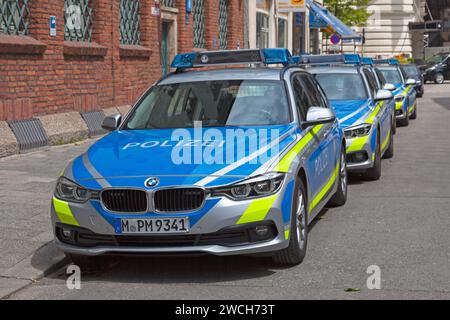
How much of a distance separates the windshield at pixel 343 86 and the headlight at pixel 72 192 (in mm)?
6693

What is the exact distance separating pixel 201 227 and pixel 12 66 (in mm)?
8682

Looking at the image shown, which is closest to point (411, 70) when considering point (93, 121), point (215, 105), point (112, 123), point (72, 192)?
point (93, 121)

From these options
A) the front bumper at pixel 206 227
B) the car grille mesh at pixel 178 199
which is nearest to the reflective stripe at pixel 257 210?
the front bumper at pixel 206 227

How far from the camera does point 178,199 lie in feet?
19.7

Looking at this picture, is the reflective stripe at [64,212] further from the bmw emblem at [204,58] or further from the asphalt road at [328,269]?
the bmw emblem at [204,58]

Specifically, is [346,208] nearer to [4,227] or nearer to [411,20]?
[4,227]

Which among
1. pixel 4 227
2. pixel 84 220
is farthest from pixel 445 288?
pixel 4 227

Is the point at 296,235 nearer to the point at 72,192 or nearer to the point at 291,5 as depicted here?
the point at 72,192

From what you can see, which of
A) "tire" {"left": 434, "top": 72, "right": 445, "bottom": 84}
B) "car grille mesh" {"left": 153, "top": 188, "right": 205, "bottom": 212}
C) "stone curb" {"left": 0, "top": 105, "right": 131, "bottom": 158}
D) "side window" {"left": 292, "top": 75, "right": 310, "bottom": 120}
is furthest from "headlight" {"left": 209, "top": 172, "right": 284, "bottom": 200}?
"tire" {"left": 434, "top": 72, "right": 445, "bottom": 84}

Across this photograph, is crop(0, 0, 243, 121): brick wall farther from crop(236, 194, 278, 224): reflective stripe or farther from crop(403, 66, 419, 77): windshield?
crop(403, 66, 419, 77): windshield

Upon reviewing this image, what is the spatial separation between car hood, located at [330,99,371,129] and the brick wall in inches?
207

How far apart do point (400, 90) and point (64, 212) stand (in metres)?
15.9

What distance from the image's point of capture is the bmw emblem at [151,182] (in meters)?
6.02

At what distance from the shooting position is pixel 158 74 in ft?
70.3
